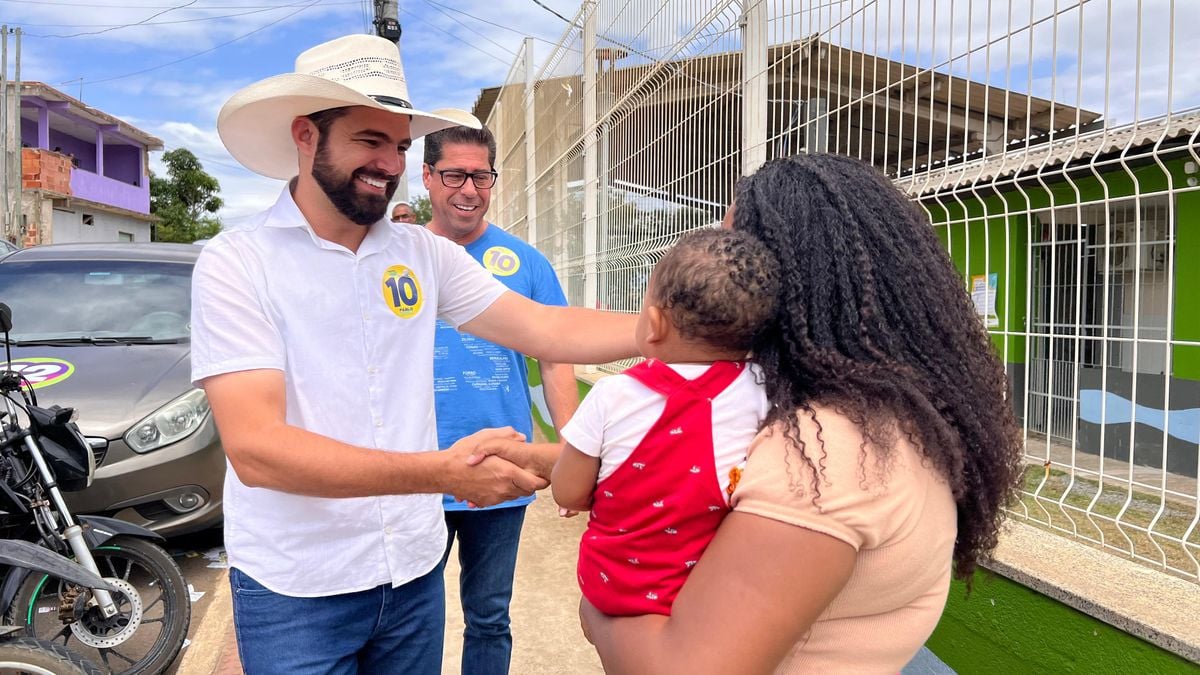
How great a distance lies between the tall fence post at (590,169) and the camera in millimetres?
6148

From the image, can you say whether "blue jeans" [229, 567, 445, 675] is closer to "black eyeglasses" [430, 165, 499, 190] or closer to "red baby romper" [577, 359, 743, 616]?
"red baby romper" [577, 359, 743, 616]

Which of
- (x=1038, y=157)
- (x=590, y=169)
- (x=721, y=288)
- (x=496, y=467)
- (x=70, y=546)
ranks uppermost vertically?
(x=590, y=169)

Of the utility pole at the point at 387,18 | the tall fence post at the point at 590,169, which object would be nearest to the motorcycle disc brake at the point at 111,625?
the tall fence post at the point at 590,169

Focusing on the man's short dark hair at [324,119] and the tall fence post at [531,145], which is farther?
the tall fence post at [531,145]

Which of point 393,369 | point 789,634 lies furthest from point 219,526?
point 789,634

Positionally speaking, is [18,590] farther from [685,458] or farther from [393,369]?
[685,458]

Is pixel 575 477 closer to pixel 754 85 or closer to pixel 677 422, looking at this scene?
pixel 677 422

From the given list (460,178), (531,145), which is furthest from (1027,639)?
(531,145)

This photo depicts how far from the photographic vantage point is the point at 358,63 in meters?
2.08

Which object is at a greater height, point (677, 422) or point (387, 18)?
point (387, 18)

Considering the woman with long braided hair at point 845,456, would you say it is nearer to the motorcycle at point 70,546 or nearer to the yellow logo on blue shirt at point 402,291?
the yellow logo on blue shirt at point 402,291

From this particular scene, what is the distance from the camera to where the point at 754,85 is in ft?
11.0

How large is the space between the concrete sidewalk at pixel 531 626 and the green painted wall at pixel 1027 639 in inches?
62.3

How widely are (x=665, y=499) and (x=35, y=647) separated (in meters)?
2.33
